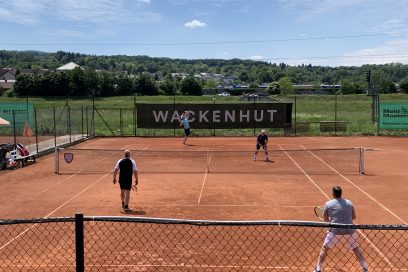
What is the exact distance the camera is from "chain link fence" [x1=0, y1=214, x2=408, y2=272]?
9.14m

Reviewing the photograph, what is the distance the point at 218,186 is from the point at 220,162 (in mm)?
6050

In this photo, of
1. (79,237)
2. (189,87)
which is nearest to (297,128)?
(79,237)

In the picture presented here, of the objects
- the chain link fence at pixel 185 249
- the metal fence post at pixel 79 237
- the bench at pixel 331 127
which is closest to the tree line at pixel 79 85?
the bench at pixel 331 127

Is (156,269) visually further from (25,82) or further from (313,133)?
(25,82)

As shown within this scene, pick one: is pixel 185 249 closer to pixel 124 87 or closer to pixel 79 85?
pixel 79 85

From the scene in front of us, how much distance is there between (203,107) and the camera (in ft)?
127

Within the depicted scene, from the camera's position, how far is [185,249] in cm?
1009

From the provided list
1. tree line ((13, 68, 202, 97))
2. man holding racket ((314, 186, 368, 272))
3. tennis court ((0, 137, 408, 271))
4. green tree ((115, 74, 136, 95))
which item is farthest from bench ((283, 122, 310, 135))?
green tree ((115, 74, 136, 95))

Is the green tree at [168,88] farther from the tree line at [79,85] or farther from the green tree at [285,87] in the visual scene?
the green tree at [285,87]

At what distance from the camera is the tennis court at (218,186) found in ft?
44.5

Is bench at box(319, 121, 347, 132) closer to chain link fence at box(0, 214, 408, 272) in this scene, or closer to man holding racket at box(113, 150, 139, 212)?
man holding racket at box(113, 150, 139, 212)

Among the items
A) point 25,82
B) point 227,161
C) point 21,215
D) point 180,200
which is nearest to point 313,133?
point 227,161

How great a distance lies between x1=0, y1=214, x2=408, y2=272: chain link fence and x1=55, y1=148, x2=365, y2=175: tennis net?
29.4 feet

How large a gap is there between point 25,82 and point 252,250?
7683 cm
